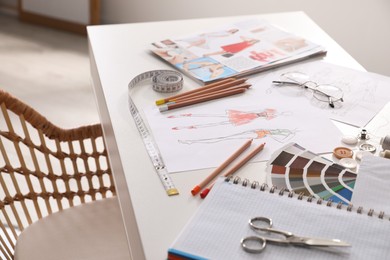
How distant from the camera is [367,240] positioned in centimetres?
76

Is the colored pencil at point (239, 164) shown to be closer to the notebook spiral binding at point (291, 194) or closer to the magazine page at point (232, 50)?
the notebook spiral binding at point (291, 194)

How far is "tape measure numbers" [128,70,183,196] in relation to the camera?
91cm

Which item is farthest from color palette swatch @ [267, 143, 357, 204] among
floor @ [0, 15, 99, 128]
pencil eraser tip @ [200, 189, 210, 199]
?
floor @ [0, 15, 99, 128]

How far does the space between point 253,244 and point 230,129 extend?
0.34 m

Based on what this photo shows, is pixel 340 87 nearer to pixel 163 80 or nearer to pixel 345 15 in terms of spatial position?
pixel 163 80

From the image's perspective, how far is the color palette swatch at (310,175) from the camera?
874mm

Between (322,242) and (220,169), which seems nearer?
(322,242)

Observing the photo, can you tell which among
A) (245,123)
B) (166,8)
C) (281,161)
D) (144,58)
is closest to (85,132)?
(144,58)

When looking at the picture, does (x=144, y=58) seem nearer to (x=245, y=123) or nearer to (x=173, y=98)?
(x=173, y=98)

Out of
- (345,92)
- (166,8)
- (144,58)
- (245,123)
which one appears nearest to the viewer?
(245,123)

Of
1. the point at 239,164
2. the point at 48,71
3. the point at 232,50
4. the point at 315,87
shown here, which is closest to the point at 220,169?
the point at 239,164

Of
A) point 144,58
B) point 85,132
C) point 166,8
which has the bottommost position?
point 166,8

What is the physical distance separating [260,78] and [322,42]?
0.93 ft

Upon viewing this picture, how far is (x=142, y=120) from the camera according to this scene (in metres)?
1.07
